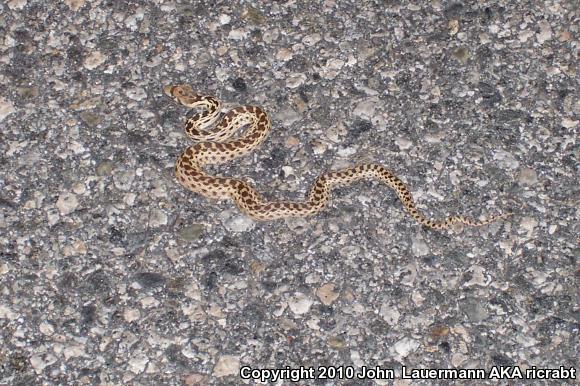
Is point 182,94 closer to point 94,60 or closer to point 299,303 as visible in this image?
point 94,60

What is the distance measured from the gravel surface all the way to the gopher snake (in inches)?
4.6

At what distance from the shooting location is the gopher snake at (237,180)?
7.36 meters

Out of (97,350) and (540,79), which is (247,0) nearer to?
(540,79)

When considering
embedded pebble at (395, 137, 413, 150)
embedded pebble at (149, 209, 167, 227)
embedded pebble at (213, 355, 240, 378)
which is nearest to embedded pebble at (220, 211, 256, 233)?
embedded pebble at (149, 209, 167, 227)

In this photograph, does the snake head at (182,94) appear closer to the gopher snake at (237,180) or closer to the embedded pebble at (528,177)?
the gopher snake at (237,180)

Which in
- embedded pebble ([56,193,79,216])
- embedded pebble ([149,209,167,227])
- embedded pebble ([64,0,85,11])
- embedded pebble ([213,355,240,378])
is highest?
embedded pebble ([64,0,85,11])

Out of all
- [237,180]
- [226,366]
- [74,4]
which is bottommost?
[226,366]

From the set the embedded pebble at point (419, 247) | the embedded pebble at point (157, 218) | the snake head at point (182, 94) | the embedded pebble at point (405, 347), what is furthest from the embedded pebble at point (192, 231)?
the embedded pebble at point (405, 347)

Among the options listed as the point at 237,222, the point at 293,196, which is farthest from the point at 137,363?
the point at 293,196

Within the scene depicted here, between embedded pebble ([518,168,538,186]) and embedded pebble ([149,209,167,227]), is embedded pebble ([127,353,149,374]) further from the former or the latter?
embedded pebble ([518,168,538,186])

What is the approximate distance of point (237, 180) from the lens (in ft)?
25.1

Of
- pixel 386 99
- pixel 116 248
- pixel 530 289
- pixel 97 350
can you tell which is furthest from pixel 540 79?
pixel 97 350

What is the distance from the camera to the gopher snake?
24.1 ft

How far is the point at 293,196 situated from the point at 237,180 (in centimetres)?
→ 56
